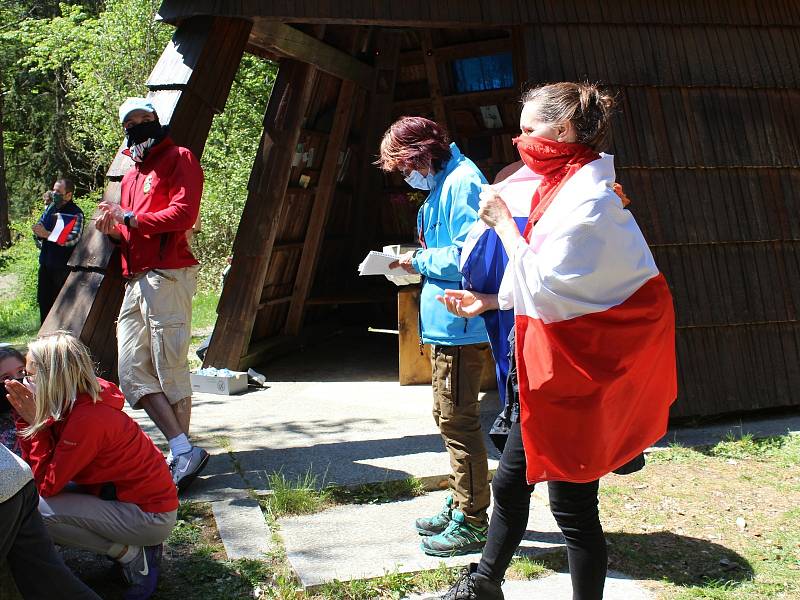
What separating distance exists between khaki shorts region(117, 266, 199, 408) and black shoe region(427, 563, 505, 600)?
211 cm

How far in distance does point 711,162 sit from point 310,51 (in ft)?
10.7

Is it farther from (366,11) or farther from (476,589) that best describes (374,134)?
(476,589)

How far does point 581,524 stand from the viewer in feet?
9.22

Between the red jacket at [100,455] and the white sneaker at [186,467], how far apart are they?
0.93 metres

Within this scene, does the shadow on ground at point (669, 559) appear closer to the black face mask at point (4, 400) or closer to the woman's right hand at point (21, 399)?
the woman's right hand at point (21, 399)

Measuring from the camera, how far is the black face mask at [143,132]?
183 inches

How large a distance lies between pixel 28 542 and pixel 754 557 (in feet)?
9.65

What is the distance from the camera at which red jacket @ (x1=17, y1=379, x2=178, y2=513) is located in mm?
3248

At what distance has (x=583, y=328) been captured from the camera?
271 cm

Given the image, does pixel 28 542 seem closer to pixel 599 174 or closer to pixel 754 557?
pixel 599 174

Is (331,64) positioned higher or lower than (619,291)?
higher

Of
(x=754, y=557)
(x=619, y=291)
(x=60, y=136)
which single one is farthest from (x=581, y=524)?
(x=60, y=136)

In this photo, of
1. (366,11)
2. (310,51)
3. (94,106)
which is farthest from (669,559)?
(94,106)

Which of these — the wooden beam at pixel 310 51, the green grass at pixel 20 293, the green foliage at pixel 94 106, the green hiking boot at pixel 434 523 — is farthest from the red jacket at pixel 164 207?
the green foliage at pixel 94 106
